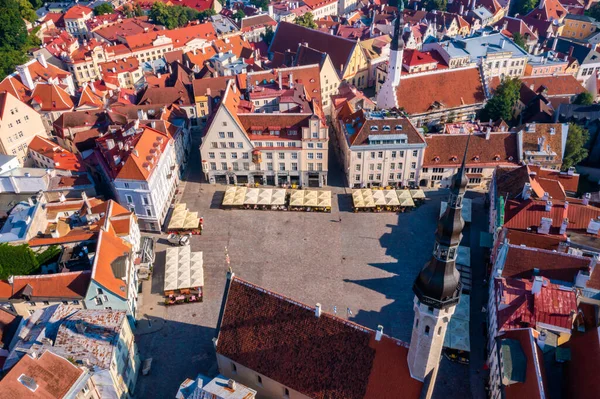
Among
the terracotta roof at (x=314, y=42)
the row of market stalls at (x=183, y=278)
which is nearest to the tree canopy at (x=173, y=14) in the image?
the terracotta roof at (x=314, y=42)

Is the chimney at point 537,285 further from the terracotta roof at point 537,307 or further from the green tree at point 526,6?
the green tree at point 526,6

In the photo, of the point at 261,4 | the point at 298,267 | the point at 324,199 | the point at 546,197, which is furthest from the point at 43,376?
the point at 261,4

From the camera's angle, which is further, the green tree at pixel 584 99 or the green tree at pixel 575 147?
the green tree at pixel 584 99

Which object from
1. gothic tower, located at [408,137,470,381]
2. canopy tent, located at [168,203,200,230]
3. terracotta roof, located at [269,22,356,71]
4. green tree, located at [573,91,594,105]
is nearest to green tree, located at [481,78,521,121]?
green tree, located at [573,91,594,105]

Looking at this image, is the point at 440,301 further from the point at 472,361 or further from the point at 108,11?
the point at 108,11

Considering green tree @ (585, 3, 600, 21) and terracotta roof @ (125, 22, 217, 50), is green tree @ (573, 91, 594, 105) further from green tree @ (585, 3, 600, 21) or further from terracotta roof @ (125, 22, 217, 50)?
terracotta roof @ (125, 22, 217, 50)

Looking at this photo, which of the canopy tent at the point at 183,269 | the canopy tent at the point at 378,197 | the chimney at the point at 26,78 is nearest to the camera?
the canopy tent at the point at 183,269

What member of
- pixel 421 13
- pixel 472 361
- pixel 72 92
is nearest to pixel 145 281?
pixel 472 361
